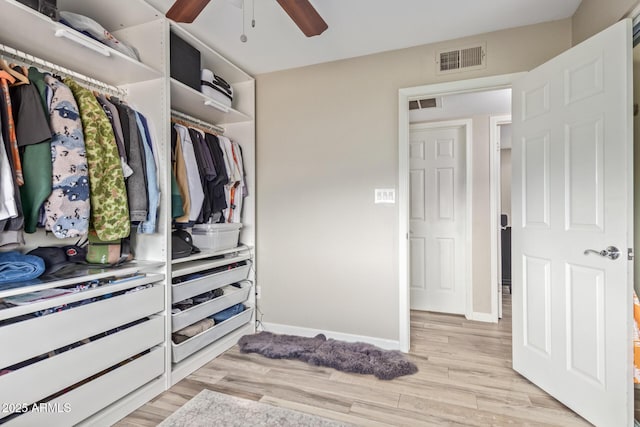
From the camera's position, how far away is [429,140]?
12.4 feet

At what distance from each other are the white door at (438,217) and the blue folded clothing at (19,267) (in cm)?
332

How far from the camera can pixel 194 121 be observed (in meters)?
2.71

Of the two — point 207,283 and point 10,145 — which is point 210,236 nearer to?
point 207,283

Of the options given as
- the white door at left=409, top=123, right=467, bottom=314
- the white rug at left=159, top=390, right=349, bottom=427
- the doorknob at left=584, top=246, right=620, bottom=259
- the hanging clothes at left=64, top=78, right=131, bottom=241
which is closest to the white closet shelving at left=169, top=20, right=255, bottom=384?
the white rug at left=159, top=390, right=349, bottom=427

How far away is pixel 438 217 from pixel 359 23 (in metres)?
2.27

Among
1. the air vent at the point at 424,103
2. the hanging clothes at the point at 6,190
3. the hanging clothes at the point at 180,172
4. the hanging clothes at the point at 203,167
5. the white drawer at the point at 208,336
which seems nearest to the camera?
the hanging clothes at the point at 6,190

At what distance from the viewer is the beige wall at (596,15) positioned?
168cm

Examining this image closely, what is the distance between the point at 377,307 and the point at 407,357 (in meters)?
0.42

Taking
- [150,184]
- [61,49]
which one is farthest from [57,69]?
[150,184]

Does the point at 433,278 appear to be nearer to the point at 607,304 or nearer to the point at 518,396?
the point at 518,396

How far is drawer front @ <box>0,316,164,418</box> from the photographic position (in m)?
1.35

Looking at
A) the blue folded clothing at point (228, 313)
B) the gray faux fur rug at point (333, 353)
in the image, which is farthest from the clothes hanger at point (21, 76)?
the gray faux fur rug at point (333, 353)

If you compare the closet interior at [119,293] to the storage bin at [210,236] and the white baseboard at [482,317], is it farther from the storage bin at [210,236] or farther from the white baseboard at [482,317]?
the white baseboard at [482,317]

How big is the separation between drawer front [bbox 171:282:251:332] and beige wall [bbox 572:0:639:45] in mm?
2931
